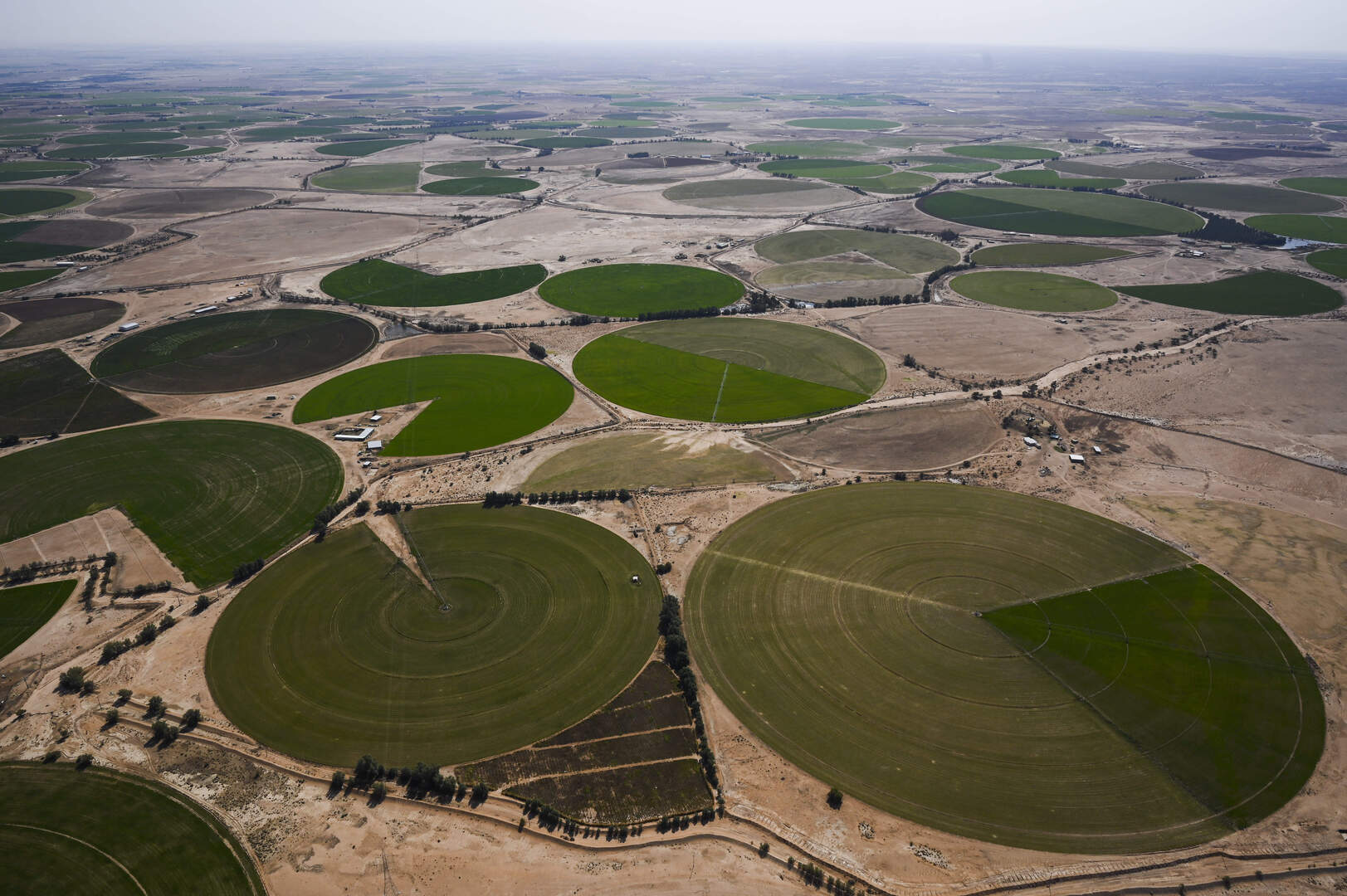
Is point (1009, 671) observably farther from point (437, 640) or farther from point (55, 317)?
point (55, 317)

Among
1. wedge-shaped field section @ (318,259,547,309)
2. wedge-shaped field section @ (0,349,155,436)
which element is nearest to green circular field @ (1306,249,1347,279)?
wedge-shaped field section @ (318,259,547,309)

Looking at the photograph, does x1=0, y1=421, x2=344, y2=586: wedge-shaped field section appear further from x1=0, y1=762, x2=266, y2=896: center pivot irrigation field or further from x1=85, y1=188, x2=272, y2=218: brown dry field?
x1=85, y1=188, x2=272, y2=218: brown dry field

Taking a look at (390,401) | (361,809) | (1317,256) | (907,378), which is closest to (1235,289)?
(1317,256)

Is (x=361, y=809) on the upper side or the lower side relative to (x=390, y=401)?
lower

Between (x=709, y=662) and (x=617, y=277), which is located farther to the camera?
(x=617, y=277)

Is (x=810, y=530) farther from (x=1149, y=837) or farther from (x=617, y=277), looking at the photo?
(x=617, y=277)

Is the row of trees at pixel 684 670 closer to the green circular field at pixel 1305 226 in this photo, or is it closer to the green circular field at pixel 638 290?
the green circular field at pixel 638 290

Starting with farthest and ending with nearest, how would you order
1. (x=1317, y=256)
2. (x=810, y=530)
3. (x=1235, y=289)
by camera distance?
(x=1317, y=256) < (x=1235, y=289) < (x=810, y=530)

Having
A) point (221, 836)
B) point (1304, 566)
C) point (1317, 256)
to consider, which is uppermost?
point (1317, 256)
